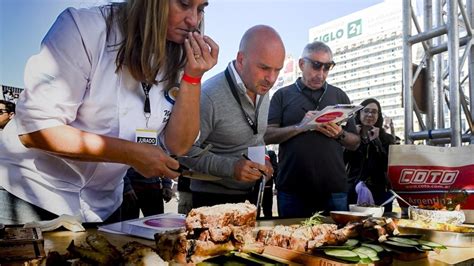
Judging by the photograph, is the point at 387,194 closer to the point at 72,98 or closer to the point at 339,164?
the point at 339,164

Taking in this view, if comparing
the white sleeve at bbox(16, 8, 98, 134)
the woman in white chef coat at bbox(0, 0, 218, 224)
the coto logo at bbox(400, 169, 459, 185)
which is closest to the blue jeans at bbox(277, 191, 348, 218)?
the coto logo at bbox(400, 169, 459, 185)

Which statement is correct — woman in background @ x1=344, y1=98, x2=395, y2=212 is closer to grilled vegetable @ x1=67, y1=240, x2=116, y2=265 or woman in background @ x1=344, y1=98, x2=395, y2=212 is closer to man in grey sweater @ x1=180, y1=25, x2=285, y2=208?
man in grey sweater @ x1=180, y1=25, x2=285, y2=208

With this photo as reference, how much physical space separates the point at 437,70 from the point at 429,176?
2.13 meters

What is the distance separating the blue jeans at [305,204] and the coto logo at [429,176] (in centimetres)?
79

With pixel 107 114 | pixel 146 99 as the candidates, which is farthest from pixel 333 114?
pixel 107 114

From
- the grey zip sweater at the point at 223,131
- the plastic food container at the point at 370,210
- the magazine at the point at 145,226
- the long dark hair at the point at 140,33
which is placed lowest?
the magazine at the point at 145,226

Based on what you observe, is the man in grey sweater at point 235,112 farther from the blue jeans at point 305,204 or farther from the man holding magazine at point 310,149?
the blue jeans at point 305,204

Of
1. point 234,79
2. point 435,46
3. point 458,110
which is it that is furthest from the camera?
point 435,46

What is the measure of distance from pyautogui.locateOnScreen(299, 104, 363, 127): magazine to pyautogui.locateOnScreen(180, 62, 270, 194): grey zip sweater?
28cm

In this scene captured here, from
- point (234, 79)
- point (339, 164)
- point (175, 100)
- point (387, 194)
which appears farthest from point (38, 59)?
point (387, 194)

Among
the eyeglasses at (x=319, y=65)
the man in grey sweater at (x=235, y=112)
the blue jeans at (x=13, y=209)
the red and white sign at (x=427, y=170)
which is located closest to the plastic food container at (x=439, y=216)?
the red and white sign at (x=427, y=170)

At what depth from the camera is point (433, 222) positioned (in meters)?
1.25

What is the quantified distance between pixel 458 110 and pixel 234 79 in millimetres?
1769

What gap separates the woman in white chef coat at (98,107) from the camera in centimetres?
106
